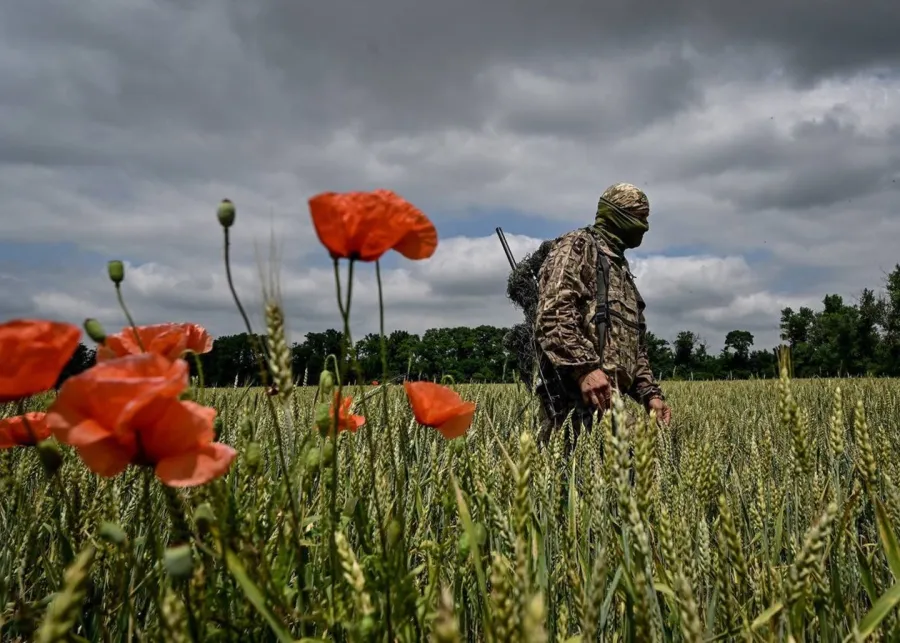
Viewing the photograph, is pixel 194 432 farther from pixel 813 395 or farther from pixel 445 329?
pixel 445 329

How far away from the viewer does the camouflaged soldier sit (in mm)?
3158

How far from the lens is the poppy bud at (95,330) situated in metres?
0.86

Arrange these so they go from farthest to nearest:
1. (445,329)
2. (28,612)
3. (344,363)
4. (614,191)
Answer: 1. (445,329)
2. (614,191)
3. (344,363)
4. (28,612)

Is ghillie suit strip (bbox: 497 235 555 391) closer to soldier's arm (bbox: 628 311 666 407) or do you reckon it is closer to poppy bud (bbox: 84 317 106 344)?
soldier's arm (bbox: 628 311 666 407)

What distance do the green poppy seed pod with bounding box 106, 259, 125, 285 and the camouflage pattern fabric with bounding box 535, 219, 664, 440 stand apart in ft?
7.84

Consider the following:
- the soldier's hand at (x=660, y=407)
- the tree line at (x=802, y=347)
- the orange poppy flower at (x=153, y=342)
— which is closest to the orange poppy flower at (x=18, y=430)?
the orange poppy flower at (x=153, y=342)

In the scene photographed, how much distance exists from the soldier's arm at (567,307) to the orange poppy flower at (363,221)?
7.71ft

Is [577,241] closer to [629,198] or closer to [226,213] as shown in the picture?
[629,198]

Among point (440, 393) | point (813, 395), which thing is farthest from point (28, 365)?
point (813, 395)

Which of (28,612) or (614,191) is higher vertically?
(614,191)

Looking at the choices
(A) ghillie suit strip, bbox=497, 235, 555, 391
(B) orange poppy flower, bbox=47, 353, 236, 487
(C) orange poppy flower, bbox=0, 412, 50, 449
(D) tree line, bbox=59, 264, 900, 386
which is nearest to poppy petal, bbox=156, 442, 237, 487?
(B) orange poppy flower, bbox=47, 353, 236, 487

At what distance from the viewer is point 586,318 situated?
3.43m

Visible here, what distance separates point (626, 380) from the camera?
3475 mm

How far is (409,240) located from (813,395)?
620 centimetres
